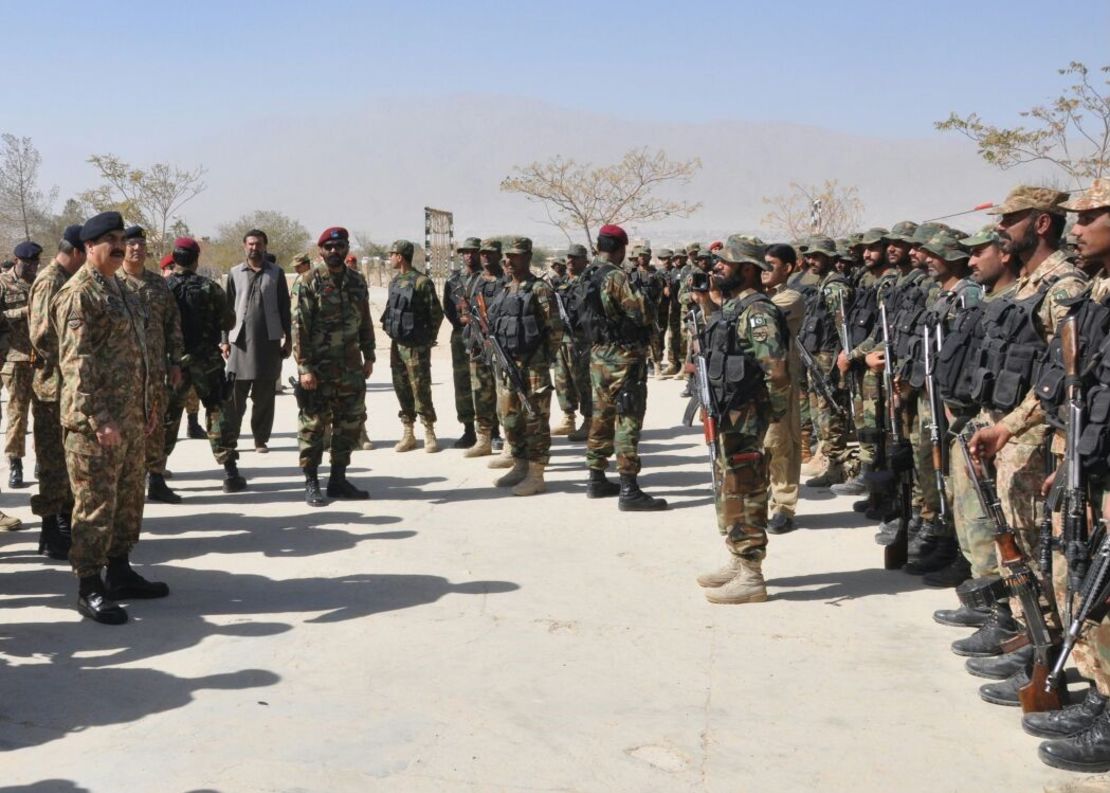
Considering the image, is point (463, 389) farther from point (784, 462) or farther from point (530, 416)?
point (784, 462)

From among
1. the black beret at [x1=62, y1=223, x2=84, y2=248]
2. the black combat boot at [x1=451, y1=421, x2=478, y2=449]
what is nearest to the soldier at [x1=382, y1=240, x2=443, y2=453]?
the black combat boot at [x1=451, y1=421, x2=478, y2=449]

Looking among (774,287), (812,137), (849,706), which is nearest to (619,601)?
(849,706)

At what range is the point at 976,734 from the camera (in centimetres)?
409

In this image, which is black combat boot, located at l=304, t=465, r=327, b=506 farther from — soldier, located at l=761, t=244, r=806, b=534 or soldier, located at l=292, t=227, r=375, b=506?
soldier, located at l=761, t=244, r=806, b=534

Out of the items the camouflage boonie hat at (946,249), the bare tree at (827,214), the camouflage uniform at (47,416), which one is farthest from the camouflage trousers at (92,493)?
the bare tree at (827,214)

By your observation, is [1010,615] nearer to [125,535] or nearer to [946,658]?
[946,658]

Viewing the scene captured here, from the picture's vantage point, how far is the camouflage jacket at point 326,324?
8164mm

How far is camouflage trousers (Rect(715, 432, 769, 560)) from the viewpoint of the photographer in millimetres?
5742

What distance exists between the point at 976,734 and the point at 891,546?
92.5 inches

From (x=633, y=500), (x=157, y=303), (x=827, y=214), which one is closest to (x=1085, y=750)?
(x=633, y=500)

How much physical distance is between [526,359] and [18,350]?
3858mm

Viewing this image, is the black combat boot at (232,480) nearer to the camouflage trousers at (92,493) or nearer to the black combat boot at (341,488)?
the black combat boot at (341,488)

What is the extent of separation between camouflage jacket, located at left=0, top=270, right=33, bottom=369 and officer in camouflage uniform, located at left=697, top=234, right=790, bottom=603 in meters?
5.24

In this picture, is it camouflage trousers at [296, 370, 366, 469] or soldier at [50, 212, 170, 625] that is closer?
soldier at [50, 212, 170, 625]
